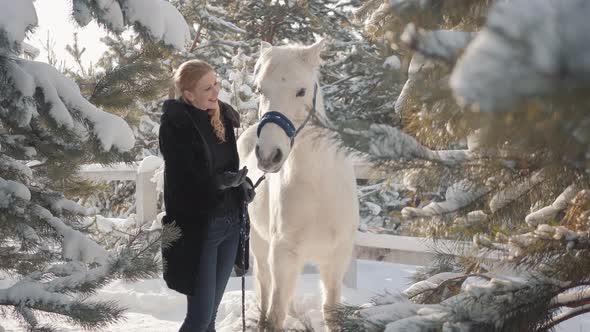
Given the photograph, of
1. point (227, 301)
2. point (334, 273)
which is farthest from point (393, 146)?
point (227, 301)

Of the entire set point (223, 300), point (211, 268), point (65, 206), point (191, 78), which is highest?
point (191, 78)

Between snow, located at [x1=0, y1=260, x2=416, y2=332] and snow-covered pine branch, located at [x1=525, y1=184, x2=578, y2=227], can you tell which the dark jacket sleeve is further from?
snow-covered pine branch, located at [x1=525, y1=184, x2=578, y2=227]

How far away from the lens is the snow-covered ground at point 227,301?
13.0 ft

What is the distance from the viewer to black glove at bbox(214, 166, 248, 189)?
2.59m

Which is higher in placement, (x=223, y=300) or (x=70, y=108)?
(x=70, y=108)

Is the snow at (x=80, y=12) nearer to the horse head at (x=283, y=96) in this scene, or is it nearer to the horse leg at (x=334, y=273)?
the horse head at (x=283, y=96)

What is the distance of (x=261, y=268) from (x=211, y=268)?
4.21 feet

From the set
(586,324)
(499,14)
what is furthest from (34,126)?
(586,324)

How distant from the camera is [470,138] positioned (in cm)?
152

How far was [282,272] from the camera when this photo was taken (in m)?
2.88

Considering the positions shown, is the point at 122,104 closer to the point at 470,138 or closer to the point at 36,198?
the point at 36,198

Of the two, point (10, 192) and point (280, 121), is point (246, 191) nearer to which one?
point (280, 121)

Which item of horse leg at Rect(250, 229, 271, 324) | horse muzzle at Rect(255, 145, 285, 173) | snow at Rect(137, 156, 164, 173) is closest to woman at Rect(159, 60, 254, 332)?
horse muzzle at Rect(255, 145, 285, 173)

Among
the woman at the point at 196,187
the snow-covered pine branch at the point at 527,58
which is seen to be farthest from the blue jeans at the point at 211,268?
the snow-covered pine branch at the point at 527,58
